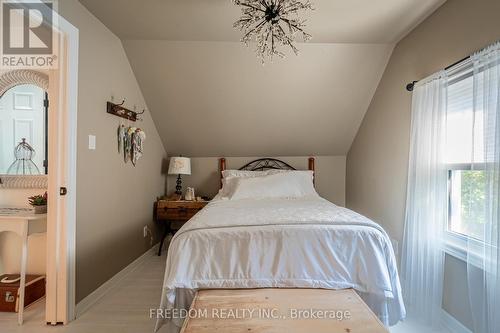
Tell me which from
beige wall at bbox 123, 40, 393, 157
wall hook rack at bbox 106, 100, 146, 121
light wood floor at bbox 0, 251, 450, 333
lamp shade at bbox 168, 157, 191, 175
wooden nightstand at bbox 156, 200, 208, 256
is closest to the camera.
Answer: light wood floor at bbox 0, 251, 450, 333

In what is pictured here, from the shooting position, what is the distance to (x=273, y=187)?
3.25m

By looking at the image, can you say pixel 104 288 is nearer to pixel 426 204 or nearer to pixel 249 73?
pixel 249 73

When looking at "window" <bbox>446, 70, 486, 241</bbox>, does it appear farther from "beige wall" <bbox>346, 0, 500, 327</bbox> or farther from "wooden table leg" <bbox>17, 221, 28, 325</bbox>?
"wooden table leg" <bbox>17, 221, 28, 325</bbox>

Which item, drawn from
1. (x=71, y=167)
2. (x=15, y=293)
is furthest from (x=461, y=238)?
(x=15, y=293)

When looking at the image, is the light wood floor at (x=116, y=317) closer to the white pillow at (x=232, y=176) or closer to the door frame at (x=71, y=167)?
the door frame at (x=71, y=167)

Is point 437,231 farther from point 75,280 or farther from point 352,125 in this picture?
point 75,280

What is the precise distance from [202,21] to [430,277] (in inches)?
104

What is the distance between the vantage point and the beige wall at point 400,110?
5.63ft

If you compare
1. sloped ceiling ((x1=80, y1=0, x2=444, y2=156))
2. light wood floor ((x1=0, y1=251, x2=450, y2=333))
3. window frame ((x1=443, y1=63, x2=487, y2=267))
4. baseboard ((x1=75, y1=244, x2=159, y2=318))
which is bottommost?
light wood floor ((x1=0, y1=251, x2=450, y2=333))

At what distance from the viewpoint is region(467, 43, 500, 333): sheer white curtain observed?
4.65ft

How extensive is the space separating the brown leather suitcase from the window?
10.4 ft

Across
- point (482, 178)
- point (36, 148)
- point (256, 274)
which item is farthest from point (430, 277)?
point (36, 148)

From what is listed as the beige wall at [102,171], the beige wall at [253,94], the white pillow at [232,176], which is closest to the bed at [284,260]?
the beige wall at [102,171]

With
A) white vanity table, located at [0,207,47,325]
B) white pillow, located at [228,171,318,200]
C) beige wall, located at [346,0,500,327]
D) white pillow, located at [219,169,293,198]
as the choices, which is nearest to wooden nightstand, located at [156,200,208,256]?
white pillow, located at [219,169,293,198]
